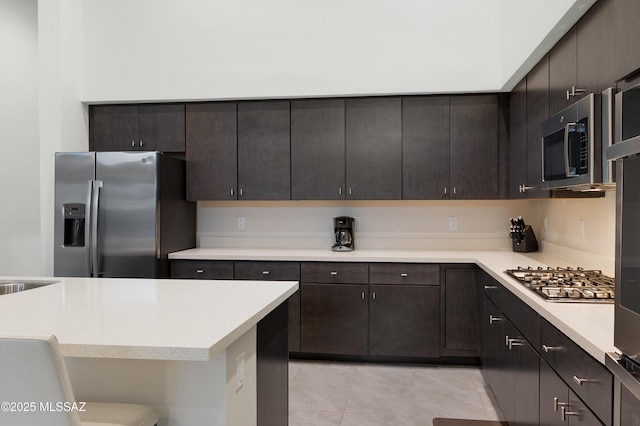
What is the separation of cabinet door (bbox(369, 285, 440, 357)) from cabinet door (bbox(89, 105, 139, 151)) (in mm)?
2502

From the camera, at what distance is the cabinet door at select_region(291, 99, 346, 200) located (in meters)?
3.96

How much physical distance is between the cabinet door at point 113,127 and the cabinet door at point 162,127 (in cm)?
8

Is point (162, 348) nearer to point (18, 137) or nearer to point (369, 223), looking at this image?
point (369, 223)

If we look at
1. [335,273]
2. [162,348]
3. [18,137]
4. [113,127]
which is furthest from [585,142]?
[18,137]

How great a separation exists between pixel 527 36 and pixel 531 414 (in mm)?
2127

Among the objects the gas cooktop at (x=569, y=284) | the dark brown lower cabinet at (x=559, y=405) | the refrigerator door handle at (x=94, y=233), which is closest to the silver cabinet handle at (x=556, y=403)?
the dark brown lower cabinet at (x=559, y=405)

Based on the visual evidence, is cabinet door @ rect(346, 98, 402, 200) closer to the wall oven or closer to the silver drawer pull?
the silver drawer pull

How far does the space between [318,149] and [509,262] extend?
5.71 feet

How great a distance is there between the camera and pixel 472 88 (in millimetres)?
3734

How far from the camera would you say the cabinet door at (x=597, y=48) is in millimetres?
1851

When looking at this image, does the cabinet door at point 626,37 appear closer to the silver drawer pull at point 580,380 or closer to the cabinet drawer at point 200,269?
the silver drawer pull at point 580,380

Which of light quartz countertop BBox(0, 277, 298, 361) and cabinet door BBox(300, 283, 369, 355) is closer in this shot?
light quartz countertop BBox(0, 277, 298, 361)

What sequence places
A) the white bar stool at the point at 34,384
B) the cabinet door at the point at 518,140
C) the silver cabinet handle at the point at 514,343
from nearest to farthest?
the white bar stool at the point at 34,384 → the silver cabinet handle at the point at 514,343 → the cabinet door at the point at 518,140

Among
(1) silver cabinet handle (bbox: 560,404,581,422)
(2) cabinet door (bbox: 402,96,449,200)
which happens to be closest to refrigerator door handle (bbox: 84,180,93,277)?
(2) cabinet door (bbox: 402,96,449,200)
